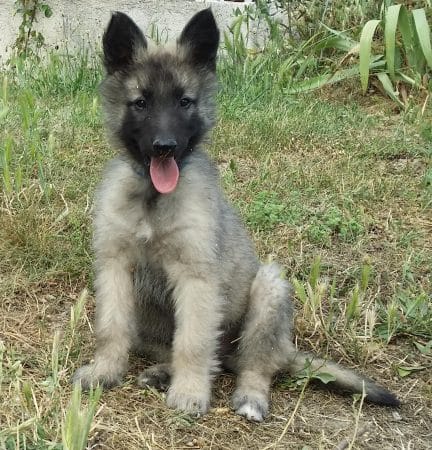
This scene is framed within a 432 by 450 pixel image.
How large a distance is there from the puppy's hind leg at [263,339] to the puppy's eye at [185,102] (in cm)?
83

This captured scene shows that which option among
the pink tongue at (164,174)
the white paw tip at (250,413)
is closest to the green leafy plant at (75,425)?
the white paw tip at (250,413)

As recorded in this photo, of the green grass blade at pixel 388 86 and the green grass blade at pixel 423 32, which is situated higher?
the green grass blade at pixel 423 32

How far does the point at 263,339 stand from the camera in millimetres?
3125

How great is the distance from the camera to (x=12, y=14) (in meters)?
8.12

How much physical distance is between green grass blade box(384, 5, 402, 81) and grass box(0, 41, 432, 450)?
46cm

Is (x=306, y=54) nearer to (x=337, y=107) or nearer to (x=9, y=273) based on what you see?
(x=337, y=107)

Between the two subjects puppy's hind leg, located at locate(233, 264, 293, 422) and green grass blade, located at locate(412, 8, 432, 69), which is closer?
puppy's hind leg, located at locate(233, 264, 293, 422)

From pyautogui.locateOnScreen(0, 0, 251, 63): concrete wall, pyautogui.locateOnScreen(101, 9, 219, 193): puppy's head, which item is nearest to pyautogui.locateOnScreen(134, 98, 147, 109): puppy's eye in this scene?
pyautogui.locateOnScreen(101, 9, 219, 193): puppy's head

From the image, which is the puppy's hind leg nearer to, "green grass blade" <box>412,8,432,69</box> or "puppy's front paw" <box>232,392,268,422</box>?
"puppy's front paw" <box>232,392,268,422</box>

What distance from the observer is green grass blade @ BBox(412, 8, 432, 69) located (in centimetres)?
652

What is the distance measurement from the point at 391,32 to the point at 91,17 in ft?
11.2

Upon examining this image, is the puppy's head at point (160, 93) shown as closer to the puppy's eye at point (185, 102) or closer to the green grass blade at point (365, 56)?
the puppy's eye at point (185, 102)

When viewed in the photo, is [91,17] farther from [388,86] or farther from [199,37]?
[199,37]

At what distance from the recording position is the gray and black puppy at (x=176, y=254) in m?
2.96
